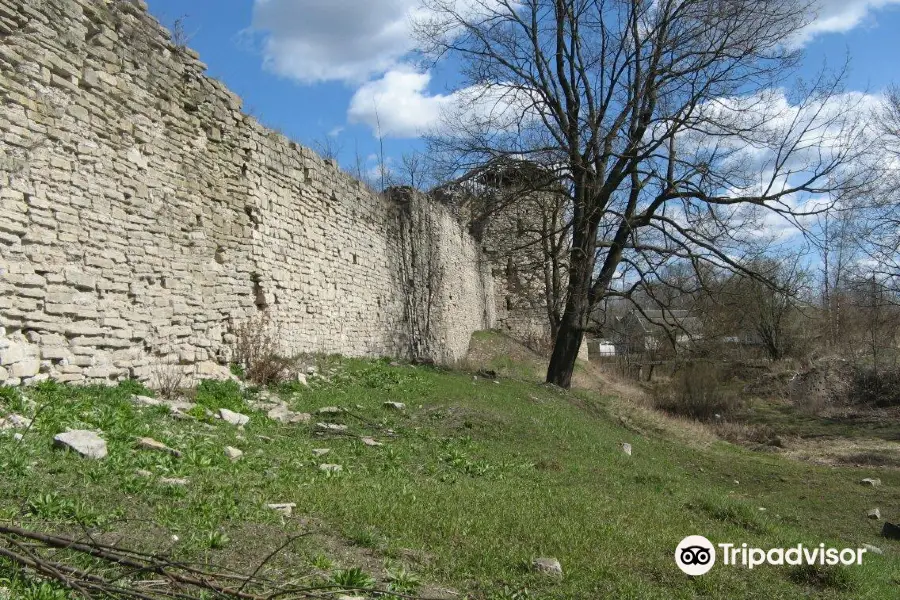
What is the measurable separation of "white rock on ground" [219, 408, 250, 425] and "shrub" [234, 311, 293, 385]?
7.21 ft

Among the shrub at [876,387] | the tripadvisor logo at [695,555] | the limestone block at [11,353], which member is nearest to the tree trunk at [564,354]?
the tripadvisor logo at [695,555]

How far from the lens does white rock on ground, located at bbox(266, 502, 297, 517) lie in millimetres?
4449

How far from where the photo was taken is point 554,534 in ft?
15.5

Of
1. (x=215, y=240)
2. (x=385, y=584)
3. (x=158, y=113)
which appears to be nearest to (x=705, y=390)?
(x=215, y=240)

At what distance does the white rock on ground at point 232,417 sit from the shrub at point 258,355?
7.21 ft

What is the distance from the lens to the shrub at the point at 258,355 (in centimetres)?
966

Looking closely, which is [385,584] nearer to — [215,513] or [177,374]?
[215,513]

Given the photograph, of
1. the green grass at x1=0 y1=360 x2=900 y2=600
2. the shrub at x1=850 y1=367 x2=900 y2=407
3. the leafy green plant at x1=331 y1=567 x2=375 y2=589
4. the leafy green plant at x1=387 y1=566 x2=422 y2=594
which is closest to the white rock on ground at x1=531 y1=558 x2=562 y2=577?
the green grass at x1=0 y1=360 x2=900 y2=600

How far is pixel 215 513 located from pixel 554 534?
7.66 feet

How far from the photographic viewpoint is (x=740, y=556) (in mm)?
5027

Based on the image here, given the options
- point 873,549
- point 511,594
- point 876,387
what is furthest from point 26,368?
point 876,387

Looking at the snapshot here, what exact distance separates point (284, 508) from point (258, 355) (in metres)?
5.65

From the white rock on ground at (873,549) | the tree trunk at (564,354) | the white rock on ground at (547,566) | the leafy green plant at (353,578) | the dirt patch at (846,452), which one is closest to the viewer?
the leafy green plant at (353,578)

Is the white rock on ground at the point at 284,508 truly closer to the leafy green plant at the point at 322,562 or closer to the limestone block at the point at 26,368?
the leafy green plant at the point at 322,562
